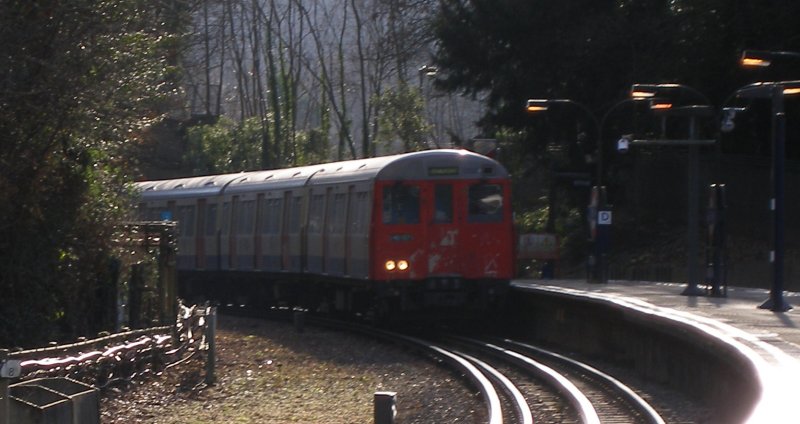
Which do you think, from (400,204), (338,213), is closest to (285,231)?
(338,213)

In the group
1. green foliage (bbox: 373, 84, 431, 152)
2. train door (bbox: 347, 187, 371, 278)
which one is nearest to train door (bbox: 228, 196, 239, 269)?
train door (bbox: 347, 187, 371, 278)

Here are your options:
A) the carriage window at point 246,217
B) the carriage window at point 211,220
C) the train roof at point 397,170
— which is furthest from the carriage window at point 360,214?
the carriage window at point 211,220

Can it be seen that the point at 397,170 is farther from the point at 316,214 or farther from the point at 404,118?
the point at 404,118

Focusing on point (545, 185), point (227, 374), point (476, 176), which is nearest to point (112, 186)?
point (227, 374)

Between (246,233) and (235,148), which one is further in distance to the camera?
(235,148)

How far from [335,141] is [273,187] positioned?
189 ft

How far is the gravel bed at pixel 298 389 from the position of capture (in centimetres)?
1415

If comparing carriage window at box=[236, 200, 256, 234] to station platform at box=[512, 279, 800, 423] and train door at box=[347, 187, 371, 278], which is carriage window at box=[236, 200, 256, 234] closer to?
train door at box=[347, 187, 371, 278]

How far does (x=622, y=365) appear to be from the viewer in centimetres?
1867

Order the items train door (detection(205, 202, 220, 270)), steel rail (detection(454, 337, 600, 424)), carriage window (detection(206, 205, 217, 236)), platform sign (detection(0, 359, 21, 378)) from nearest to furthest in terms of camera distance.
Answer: platform sign (detection(0, 359, 21, 378)), steel rail (detection(454, 337, 600, 424)), train door (detection(205, 202, 220, 270)), carriage window (detection(206, 205, 217, 236))

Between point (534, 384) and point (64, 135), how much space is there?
6.53 m

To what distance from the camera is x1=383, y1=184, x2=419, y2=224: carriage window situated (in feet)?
74.4

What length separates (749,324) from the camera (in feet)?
53.0

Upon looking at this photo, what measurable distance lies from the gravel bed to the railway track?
0.97ft
